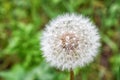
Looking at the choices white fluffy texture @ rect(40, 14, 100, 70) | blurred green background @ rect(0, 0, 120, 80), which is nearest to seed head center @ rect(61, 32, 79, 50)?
white fluffy texture @ rect(40, 14, 100, 70)

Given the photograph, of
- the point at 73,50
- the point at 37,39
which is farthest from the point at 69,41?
the point at 37,39

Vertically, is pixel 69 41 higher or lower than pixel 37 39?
lower

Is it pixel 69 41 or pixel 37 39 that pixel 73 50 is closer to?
pixel 69 41

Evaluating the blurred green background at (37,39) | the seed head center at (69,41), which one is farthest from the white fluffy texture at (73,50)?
the blurred green background at (37,39)

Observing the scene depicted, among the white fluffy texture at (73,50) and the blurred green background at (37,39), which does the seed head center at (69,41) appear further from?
the blurred green background at (37,39)

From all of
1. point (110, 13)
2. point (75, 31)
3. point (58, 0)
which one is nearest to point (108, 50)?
point (110, 13)

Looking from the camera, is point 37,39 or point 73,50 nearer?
point 73,50
